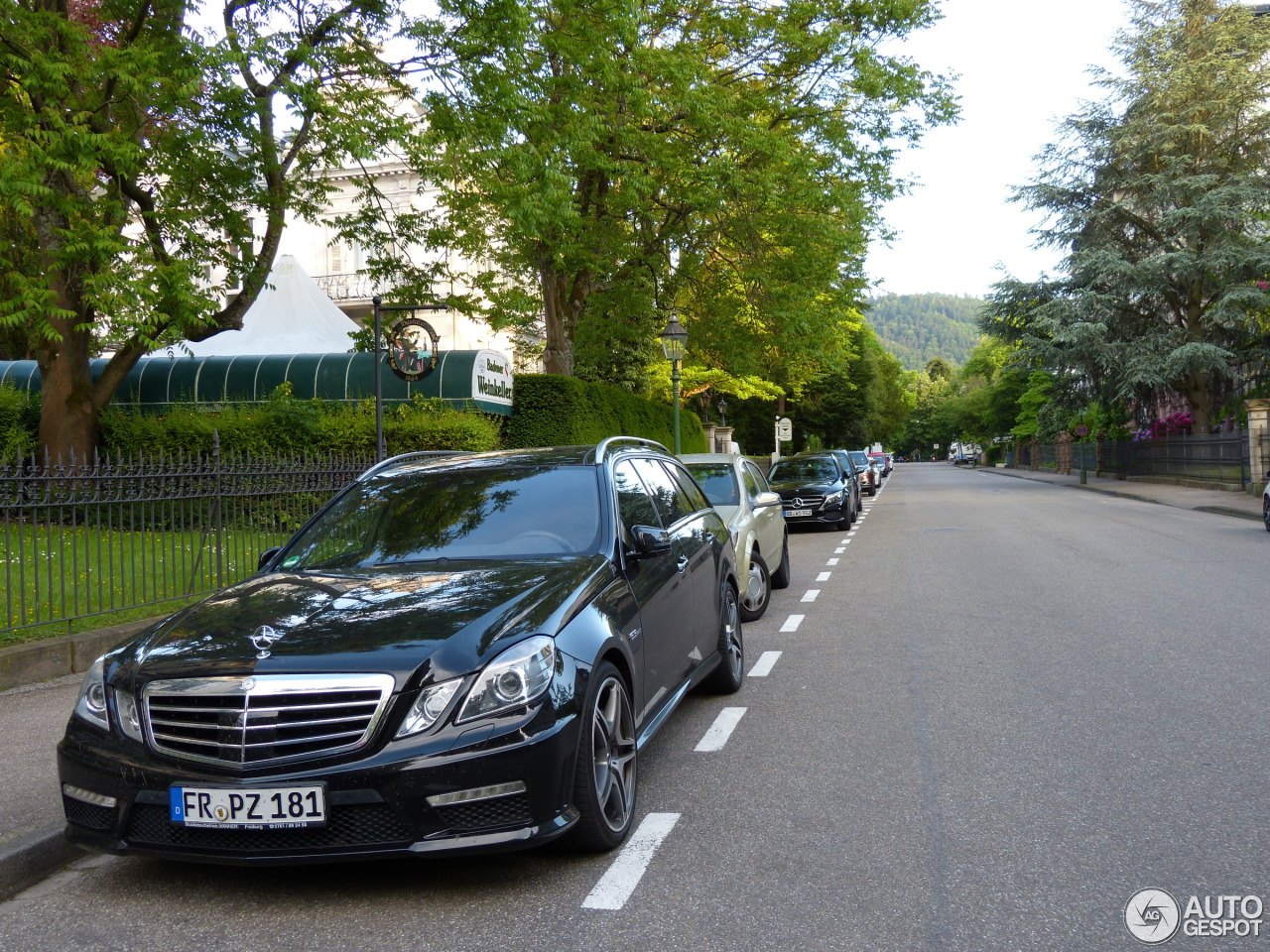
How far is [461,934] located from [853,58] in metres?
20.8

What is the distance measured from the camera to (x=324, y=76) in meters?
14.6

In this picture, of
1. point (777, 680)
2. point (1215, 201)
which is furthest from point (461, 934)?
point (1215, 201)

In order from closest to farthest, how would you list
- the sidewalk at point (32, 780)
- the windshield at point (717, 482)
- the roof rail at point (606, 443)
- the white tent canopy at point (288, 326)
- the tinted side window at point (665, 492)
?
the sidewalk at point (32, 780) < the roof rail at point (606, 443) < the tinted side window at point (665, 492) < the windshield at point (717, 482) < the white tent canopy at point (288, 326)

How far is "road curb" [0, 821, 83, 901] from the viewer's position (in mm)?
3953

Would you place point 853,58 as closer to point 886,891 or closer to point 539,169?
point 539,169

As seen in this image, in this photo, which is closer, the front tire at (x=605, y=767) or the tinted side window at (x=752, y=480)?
the front tire at (x=605, y=767)

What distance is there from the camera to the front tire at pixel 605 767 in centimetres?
382

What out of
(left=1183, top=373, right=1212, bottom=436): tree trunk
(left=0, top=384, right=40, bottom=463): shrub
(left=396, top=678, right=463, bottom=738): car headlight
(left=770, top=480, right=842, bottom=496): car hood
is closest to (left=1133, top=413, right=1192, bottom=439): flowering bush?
(left=1183, top=373, right=1212, bottom=436): tree trunk

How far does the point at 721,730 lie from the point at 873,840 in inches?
74.1

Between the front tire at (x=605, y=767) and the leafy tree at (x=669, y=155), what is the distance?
10.9 m

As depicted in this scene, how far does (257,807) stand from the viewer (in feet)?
11.3

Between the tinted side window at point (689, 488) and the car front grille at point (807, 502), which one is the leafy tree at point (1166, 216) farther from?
the tinted side window at point (689, 488)

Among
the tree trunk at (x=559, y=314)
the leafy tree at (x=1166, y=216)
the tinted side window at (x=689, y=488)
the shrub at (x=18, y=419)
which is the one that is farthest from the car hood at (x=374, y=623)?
the leafy tree at (x=1166, y=216)

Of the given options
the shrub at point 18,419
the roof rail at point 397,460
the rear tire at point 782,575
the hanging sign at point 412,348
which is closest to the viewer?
the roof rail at point 397,460
